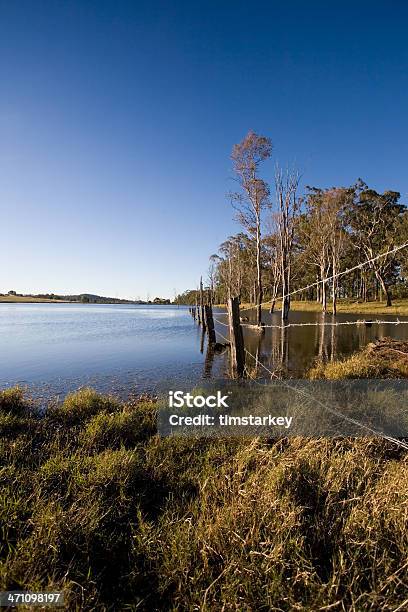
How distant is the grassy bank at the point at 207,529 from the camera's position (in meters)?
1.93

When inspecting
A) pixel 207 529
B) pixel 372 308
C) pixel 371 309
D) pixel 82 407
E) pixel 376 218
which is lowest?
pixel 82 407

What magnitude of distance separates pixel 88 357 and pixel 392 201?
4189 cm

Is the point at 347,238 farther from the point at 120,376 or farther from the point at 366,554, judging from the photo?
the point at 366,554

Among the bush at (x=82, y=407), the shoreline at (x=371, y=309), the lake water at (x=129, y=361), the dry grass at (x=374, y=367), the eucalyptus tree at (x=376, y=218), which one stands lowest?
the lake water at (x=129, y=361)

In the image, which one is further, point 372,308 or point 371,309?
point 372,308

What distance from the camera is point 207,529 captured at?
2334 millimetres

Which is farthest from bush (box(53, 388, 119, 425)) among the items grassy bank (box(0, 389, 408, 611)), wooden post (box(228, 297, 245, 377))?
wooden post (box(228, 297, 245, 377))

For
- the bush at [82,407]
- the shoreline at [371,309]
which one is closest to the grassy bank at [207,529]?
the bush at [82,407]

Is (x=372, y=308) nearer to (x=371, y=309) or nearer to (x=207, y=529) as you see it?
(x=371, y=309)

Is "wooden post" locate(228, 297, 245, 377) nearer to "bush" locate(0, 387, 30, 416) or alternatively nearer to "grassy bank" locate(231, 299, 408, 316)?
"bush" locate(0, 387, 30, 416)

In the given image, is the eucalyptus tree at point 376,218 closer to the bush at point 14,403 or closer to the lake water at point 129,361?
the lake water at point 129,361

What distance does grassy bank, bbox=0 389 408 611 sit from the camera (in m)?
A: 1.93

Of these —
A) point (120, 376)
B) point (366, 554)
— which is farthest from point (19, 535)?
point (120, 376)

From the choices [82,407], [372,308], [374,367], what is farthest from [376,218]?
[82,407]
